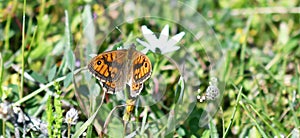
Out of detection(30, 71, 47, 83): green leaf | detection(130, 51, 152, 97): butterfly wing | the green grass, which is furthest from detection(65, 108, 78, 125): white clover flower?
detection(30, 71, 47, 83): green leaf

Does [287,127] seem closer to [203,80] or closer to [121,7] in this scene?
[203,80]

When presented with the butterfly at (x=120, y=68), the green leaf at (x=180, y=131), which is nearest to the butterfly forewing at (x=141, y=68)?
the butterfly at (x=120, y=68)

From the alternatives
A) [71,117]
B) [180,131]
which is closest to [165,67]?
[180,131]

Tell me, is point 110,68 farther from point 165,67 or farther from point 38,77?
point 165,67

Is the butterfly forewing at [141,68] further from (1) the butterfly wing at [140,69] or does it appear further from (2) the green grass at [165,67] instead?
(2) the green grass at [165,67]

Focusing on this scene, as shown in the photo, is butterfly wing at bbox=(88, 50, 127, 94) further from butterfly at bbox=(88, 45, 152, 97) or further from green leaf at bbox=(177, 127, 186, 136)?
green leaf at bbox=(177, 127, 186, 136)

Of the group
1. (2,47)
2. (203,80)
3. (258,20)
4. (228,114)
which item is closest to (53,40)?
(2,47)

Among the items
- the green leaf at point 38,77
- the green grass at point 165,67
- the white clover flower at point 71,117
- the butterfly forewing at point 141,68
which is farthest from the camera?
the green leaf at point 38,77
